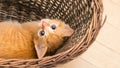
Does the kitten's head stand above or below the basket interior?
below

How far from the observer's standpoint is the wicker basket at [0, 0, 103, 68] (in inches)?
28.6

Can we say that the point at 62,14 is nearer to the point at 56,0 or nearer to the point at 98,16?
the point at 56,0

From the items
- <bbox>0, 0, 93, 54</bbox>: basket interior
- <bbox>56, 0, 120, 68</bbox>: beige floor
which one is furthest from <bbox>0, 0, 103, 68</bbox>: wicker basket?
<bbox>56, 0, 120, 68</bbox>: beige floor

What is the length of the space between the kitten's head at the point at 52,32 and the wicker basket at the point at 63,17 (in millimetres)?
29

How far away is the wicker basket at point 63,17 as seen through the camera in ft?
2.38

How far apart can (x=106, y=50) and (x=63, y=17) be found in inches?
9.2

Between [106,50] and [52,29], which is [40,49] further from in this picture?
[106,50]

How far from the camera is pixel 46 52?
890 mm

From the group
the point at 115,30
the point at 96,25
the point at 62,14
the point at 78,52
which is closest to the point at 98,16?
the point at 96,25

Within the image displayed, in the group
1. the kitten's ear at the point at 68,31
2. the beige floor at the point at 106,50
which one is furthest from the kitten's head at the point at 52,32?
the beige floor at the point at 106,50

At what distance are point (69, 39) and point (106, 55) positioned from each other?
9.3 inches

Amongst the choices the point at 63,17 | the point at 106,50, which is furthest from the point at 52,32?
the point at 106,50

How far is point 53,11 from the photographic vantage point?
1.08m

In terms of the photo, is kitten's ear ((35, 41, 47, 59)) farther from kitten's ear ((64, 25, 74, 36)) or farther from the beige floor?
the beige floor
